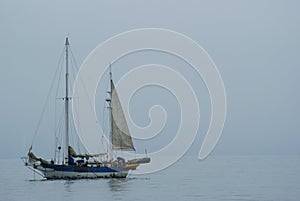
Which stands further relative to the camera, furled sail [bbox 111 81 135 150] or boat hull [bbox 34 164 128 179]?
furled sail [bbox 111 81 135 150]

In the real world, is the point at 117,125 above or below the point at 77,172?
above

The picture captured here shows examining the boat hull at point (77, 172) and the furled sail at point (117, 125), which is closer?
the boat hull at point (77, 172)

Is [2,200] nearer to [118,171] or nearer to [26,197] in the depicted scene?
[26,197]

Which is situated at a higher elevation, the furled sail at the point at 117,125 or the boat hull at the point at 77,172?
the furled sail at the point at 117,125

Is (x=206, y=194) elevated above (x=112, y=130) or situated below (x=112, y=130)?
below

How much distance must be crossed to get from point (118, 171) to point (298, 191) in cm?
2430

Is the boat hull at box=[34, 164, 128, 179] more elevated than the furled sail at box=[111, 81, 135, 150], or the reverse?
the furled sail at box=[111, 81, 135, 150]

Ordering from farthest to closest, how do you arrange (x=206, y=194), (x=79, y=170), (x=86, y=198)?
(x=79, y=170) < (x=206, y=194) < (x=86, y=198)

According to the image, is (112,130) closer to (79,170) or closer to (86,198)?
(79,170)

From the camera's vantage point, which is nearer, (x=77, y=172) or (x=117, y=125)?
(x=77, y=172)

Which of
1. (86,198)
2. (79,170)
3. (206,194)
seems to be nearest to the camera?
(86,198)

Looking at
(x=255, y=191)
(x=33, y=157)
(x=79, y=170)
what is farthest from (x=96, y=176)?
(x=255, y=191)

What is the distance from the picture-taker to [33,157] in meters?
80.0

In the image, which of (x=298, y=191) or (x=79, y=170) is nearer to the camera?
(x=298, y=191)
